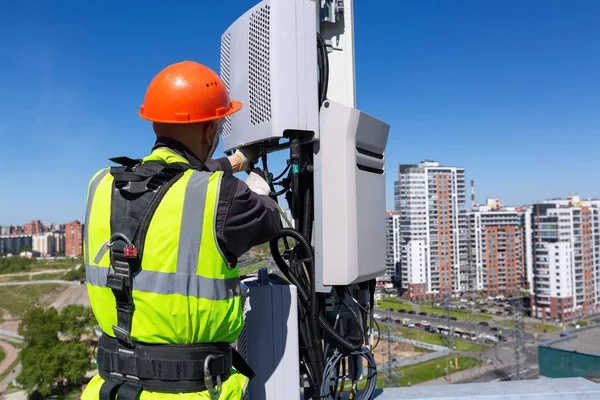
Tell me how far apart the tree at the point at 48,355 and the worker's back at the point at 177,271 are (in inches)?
722

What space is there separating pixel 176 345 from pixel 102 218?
Result: 13.3 inches

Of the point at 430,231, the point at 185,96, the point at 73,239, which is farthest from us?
the point at 73,239

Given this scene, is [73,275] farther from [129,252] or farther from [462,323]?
[129,252]

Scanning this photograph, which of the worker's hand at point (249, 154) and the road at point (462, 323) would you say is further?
the road at point (462, 323)

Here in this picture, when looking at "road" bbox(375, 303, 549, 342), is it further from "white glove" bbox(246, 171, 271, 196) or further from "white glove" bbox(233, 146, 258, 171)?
"white glove" bbox(246, 171, 271, 196)

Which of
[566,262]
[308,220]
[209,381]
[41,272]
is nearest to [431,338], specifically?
[566,262]

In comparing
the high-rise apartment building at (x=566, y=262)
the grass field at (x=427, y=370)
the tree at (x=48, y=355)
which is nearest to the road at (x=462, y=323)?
the high-rise apartment building at (x=566, y=262)

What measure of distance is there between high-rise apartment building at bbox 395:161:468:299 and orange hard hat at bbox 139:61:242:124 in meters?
32.3

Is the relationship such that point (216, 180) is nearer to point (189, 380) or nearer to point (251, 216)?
point (251, 216)

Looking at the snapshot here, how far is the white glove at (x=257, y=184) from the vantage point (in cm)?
149

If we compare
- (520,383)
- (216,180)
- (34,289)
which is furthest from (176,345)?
(34,289)

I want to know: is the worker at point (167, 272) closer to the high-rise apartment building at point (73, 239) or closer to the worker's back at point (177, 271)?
the worker's back at point (177, 271)

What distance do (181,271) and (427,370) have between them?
2525 centimetres

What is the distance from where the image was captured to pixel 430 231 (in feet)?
110
